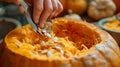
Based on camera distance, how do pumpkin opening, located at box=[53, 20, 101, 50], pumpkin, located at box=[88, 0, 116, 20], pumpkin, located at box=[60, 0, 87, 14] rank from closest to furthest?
pumpkin opening, located at box=[53, 20, 101, 50], pumpkin, located at box=[88, 0, 116, 20], pumpkin, located at box=[60, 0, 87, 14]

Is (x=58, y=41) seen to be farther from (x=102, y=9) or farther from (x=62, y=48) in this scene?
(x=102, y=9)

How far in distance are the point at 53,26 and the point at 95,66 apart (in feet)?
0.88

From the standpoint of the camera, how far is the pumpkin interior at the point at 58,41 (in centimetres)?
74

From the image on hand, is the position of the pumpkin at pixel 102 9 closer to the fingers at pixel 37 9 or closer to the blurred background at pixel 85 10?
the blurred background at pixel 85 10

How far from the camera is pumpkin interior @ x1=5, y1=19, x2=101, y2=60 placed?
0.74 metres

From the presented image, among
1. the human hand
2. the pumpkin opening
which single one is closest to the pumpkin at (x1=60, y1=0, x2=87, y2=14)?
the pumpkin opening

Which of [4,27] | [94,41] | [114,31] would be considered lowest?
[4,27]

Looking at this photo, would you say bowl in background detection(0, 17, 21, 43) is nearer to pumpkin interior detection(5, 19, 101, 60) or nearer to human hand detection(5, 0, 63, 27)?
pumpkin interior detection(5, 19, 101, 60)

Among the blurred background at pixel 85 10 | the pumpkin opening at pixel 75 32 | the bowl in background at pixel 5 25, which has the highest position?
the pumpkin opening at pixel 75 32

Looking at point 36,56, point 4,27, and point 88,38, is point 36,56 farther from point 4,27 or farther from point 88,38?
point 4,27

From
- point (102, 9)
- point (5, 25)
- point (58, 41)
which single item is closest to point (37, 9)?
point (58, 41)

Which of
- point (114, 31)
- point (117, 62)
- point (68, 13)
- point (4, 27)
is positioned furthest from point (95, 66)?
point (68, 13)

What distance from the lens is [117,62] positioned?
79cm

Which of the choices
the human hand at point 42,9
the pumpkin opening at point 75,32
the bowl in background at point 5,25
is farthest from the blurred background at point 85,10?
the human hand at point 42,9
